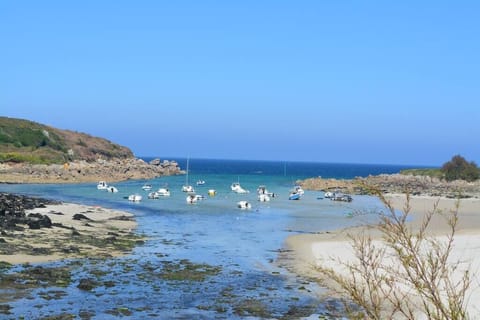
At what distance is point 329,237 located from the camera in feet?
119

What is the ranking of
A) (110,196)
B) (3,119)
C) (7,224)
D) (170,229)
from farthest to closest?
(3,119) → (110,196) → (170,229) → (7,224)

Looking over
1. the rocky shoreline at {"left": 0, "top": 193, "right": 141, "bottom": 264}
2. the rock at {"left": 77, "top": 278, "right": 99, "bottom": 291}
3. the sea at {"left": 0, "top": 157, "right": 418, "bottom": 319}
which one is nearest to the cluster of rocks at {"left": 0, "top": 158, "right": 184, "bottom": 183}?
the rocky shoreline at {"left": 0, "top": 193, "right": 141, "bottom": 264}

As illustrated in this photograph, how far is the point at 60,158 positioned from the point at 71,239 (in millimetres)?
93246

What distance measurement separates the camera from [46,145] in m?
127

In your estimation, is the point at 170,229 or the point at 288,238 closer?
the point at 288,238

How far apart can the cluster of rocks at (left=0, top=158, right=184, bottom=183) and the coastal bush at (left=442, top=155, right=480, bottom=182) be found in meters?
57.2

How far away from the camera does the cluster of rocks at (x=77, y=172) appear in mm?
93688

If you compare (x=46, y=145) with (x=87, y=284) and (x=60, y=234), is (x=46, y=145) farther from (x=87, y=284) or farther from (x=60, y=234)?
(x=87, y=284)

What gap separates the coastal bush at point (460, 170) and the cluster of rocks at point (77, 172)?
57.2 m

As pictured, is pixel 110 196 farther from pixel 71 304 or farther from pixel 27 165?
pixel 71 304

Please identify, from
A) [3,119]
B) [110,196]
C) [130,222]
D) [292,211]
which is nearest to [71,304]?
[130,222]

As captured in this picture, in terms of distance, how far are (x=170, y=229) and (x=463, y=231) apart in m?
19.6

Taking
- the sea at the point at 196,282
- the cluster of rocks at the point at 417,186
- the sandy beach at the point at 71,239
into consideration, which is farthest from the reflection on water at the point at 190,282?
the cluster of rocks at the point at 417,186

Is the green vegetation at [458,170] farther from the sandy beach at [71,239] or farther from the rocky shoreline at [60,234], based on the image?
the sandy beach at [71,239]
